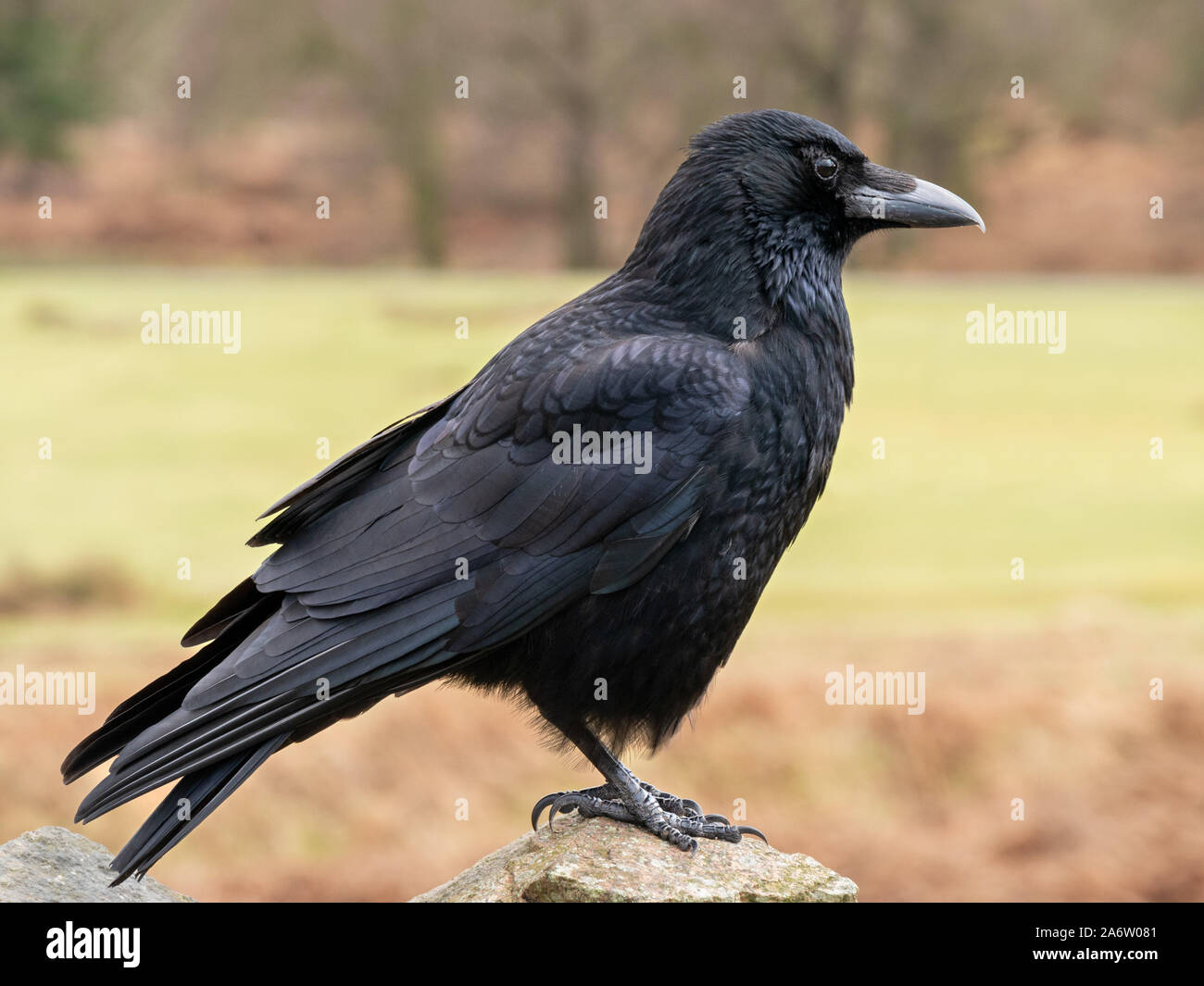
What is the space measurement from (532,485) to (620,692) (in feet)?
2.13

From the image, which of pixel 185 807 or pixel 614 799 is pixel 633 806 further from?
pixel 185 807

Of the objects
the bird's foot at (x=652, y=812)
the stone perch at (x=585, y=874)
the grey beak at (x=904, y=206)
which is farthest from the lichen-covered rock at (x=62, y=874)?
the grey beak at (x=904, y=206)

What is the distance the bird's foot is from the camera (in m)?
3.95

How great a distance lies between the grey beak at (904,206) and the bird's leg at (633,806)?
5.93 ft

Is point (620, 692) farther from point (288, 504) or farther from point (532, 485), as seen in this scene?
point (288, 504)

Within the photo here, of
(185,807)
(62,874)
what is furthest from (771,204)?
(62,874)

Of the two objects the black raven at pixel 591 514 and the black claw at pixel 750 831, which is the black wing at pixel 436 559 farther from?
the black claw at pixel 750 831

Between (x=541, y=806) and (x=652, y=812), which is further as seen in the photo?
(x=541, y=806)

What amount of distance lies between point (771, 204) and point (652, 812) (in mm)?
1889

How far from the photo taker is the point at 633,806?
397 centimetres

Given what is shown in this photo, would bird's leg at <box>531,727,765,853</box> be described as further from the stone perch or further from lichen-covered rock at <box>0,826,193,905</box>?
lichen-covered rock at <box>0,826,193,905</box>
